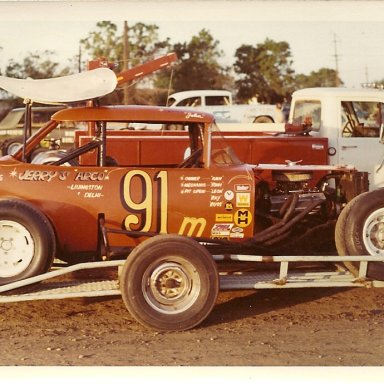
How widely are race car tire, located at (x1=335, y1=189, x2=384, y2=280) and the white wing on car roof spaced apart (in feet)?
7.64

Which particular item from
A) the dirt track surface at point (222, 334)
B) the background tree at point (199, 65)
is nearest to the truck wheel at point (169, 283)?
the dirt track surface at point (222, 334)

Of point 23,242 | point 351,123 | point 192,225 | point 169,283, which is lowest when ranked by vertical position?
point 169,283

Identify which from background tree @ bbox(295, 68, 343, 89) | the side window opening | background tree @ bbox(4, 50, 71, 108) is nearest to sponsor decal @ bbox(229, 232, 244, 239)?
the side window opening

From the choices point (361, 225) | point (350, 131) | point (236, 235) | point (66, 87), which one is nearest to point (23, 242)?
point (66, 87)

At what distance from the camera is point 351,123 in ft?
34.2

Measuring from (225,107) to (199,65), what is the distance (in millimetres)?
20186

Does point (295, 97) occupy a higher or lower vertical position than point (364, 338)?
higher

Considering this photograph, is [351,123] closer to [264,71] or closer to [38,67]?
[38,67]

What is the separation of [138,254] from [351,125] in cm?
568

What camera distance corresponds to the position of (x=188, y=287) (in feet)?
19.0

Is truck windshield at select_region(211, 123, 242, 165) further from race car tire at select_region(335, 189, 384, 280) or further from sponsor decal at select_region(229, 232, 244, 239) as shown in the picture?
race car tire at select_region(335, 189, 384, 280)
